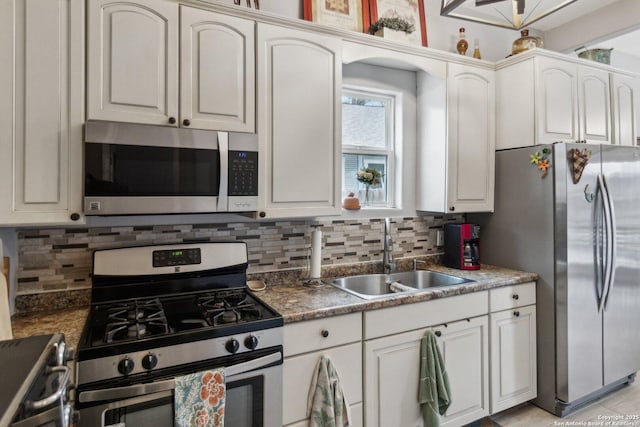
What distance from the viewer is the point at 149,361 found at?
4.39ft

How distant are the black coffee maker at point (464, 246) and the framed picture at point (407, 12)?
1.34 meters

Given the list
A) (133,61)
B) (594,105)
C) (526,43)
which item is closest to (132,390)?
(133,61)

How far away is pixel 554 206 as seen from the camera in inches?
93.2

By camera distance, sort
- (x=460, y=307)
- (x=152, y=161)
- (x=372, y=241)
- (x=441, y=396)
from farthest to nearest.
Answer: (x=372, y=241)
(x=460, y=307)
(x=441, y=396)
(x=152, y=161)

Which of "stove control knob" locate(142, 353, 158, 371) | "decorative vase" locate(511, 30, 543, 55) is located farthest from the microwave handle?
"decorative vase" locate(511, 30, 543, 55)

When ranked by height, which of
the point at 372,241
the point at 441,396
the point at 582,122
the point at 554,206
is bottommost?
the point at 441,396

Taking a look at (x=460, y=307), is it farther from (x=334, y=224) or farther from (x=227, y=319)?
(x=227, y=319)

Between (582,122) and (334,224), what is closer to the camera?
(334,224)

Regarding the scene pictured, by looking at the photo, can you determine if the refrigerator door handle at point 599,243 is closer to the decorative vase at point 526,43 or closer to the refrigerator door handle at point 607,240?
the refrigerator door handle at point 607,240

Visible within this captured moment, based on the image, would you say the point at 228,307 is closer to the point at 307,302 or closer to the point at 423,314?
the point at 307,302

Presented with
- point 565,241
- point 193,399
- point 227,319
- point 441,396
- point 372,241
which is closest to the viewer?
point 193,399

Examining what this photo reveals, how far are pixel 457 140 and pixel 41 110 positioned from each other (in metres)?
2.30

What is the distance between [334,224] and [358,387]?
1020 millimetres

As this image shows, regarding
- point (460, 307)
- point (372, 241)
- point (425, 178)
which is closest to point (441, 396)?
point (460, 307)
